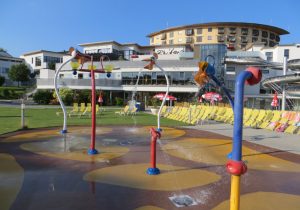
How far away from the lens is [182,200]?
5.59 metres

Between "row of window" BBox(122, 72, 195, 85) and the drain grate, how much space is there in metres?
43.3

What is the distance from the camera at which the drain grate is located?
17.7 feet

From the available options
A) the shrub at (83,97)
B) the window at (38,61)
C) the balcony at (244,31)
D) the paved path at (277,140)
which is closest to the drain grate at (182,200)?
the paved path at (277,140)

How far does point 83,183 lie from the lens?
21.5 ft

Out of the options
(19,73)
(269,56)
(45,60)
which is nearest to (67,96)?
(19,73)

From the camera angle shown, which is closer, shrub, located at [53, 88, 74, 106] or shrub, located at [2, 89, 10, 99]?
shrub, located at [53, 88, 74, 106]

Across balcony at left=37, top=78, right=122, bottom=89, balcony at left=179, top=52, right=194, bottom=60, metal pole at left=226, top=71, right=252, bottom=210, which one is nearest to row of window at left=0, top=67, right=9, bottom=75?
balcony at left=37, top=78, right=122, bottom=89

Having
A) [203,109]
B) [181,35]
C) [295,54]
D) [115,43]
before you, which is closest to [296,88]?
[295,54]

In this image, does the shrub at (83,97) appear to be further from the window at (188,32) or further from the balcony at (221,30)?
the balcony at (221,30)

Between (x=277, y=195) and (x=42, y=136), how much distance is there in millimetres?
9954

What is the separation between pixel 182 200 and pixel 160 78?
44800mm

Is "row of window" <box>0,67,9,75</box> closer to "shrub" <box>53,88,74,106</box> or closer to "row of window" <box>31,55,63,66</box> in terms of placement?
"row of window" <box>31,55,63,66</box>

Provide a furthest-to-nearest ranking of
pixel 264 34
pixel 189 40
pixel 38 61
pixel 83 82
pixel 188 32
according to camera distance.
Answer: pixel 188 32 < pixel 189 40 < pixel 264 34 < pixel 38 61 < pixel 83 82

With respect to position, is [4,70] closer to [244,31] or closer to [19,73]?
[19,73]
